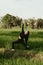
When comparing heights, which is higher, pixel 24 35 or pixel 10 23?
pixel 24 35

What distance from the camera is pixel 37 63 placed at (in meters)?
11.0

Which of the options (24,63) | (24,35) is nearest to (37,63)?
(24,63)

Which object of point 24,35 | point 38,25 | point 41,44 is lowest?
point 38,25

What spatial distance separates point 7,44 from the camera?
1833cm

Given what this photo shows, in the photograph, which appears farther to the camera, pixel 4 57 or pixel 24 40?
pixel 24 40

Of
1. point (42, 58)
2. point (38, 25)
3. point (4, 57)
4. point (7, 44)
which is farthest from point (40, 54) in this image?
point (38, 25)

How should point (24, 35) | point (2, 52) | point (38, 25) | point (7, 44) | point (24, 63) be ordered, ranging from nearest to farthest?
point (24, 63) < point (2, 52) < point (24, 35) < point (7, 44) < point (38, 25)

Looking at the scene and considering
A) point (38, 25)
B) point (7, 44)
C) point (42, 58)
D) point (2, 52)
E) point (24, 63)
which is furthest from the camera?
point (38, 25)

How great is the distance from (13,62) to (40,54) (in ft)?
7.56

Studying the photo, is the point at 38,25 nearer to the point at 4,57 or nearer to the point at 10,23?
the point at 10,23

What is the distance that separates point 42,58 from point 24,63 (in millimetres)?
1684

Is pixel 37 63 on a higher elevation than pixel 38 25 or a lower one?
higher

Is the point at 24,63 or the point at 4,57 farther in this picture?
the point at 4,57

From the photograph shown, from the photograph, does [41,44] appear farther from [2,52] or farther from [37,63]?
[37,63]
